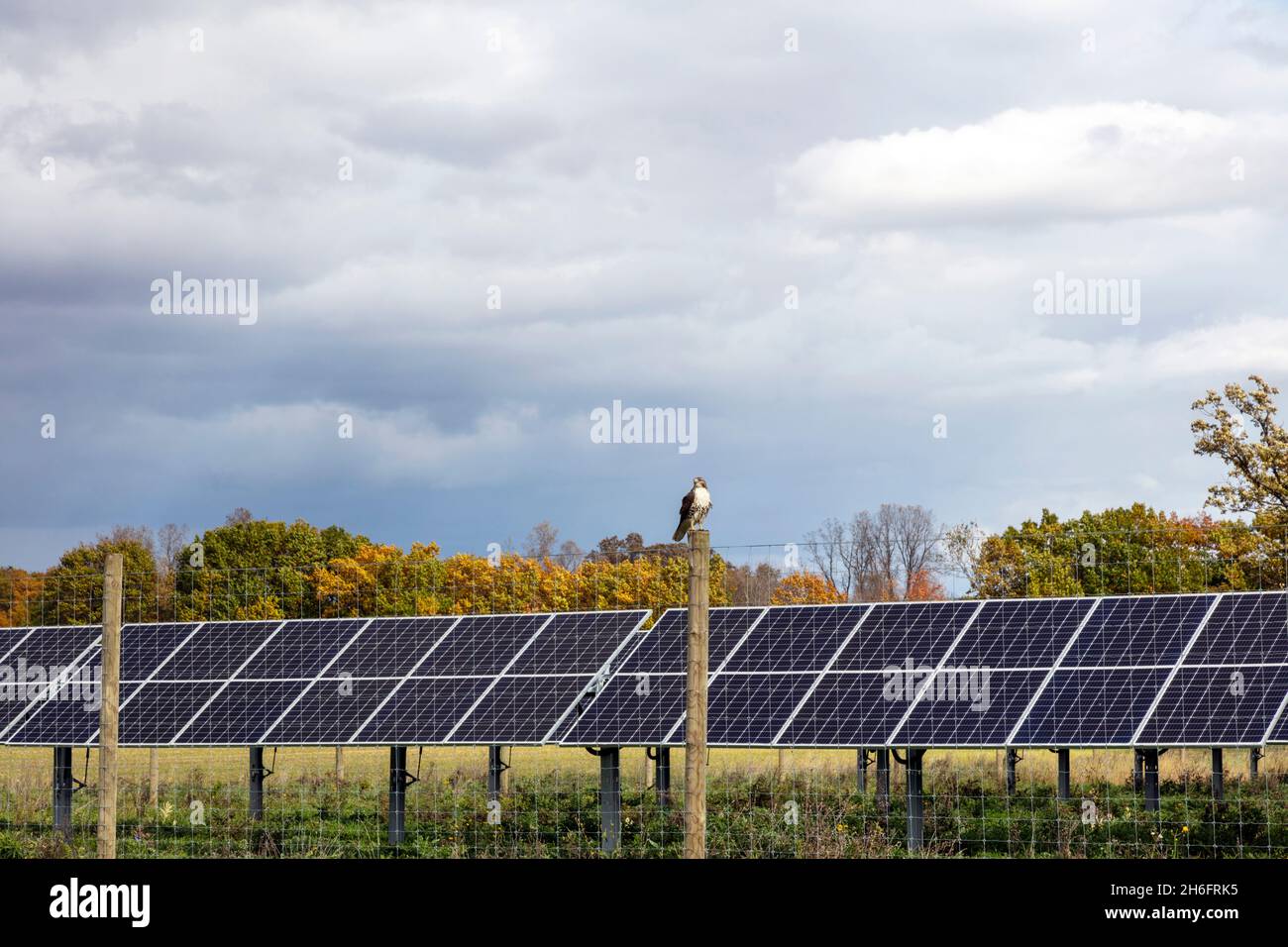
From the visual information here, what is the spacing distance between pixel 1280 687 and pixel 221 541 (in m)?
80.6

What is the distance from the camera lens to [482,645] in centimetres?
3098

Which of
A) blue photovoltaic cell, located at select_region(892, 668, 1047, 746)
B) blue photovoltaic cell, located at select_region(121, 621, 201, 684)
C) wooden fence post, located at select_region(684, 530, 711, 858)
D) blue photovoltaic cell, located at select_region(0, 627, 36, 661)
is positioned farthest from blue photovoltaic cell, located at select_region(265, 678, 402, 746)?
wooden fence post, located at select_region(684, 530, 711, 858)

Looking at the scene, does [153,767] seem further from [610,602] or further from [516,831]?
[610,602]

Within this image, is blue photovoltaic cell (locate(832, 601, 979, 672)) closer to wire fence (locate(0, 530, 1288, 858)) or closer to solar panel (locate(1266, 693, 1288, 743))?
wire fence (locate(0, 530, 1288, 858))

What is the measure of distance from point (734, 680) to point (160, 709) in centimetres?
1183

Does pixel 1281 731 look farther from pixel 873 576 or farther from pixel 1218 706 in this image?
pixel 873 576

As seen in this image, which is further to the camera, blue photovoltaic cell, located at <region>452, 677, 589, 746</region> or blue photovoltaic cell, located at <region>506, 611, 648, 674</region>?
blue photovoltaic cell, located at <region>506, 611, 648, 674</region>

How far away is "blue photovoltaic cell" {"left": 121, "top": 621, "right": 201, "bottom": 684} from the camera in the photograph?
3303cm

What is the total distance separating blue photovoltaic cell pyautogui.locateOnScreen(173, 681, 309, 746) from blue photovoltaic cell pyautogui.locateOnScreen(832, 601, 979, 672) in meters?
10.9

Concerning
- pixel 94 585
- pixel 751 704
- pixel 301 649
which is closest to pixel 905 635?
pixel 751 704

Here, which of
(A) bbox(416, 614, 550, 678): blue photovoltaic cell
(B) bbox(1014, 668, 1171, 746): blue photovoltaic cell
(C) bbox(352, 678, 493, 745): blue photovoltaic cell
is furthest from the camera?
(A) bbox(416, 614, 550, 678): blue photovoltaic cell

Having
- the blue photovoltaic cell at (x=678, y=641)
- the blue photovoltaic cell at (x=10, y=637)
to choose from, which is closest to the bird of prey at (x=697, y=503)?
the blue photovoltaic cell at (x=678, y=641)

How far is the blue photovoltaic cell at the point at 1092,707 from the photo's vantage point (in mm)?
23906

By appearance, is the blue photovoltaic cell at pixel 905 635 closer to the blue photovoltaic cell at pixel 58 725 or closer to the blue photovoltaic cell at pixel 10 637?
the blue photovoltaic cell at pixel 58 725
